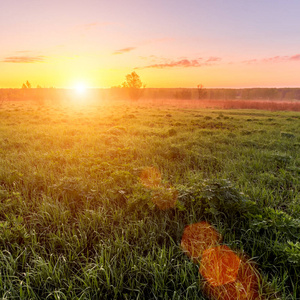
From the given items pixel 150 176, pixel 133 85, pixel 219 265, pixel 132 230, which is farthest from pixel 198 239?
pixel 133 85

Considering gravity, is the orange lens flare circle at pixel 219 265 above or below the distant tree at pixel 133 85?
below

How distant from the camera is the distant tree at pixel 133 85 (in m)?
51.2

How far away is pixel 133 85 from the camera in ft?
169

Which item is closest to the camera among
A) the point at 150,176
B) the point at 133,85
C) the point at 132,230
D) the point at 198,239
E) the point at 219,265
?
the point at 219,265

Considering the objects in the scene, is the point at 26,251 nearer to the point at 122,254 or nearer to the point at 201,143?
the point at 122,254

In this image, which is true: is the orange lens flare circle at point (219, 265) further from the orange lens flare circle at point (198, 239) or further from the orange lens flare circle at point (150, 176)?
the orange lens flare circle at point (150, 176)

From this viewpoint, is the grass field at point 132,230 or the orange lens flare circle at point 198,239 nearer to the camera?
the grass field at point 132,230

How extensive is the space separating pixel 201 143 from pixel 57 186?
18.1 ft

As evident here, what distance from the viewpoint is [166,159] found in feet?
19.4

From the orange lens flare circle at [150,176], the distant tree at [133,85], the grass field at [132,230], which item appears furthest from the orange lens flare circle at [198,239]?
the distant tree at [133,85]

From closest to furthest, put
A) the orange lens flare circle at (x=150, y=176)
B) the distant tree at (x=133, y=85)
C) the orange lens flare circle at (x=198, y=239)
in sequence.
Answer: the orange lens flare circle at (x=198, y=239) → the orange lens flare circle at (x=150, y=176) → the distant tree at (x=133, y=85)

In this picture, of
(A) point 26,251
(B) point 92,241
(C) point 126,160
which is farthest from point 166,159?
(A) point 26,251

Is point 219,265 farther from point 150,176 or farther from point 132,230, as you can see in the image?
point 150,176

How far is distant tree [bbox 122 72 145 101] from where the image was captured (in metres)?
51.2
